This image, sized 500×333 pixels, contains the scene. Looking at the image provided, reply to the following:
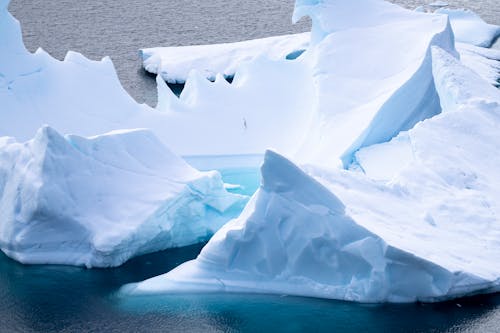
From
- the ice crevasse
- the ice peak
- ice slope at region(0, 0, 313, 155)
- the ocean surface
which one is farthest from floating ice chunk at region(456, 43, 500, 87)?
the ice peak

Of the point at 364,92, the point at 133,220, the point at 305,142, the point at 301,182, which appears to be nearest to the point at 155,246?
the point at 133,220

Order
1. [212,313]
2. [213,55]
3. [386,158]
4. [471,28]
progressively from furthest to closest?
[471,28] < [213,55] < [386,158] < [212,313]

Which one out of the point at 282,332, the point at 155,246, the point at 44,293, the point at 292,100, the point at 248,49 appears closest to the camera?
the point at 282,332

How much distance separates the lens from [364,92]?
264 inches

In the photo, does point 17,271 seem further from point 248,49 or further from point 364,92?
point 248,49

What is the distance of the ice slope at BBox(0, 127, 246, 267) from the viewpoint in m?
5.20

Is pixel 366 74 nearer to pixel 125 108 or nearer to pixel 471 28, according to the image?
pixel 125 108

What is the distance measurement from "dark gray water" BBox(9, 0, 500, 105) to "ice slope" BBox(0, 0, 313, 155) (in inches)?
82.4

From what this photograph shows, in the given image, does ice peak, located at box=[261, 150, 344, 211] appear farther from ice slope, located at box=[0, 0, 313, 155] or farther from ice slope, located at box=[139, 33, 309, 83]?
ice slope, located at box=[139, 33, 309, 83]

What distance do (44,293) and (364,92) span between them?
9.08 feet

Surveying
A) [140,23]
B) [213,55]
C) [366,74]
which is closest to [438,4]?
[213,55]

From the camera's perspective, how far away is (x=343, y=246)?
15.7 feet

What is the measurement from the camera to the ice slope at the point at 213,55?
8641mm

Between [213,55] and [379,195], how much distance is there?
3.87 metres
